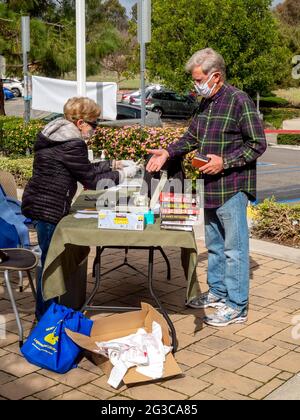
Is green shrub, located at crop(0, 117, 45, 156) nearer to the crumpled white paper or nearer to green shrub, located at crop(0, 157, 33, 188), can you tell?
green shrub, located at crop(0, 157, 33, 188)

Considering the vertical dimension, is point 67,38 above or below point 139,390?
above

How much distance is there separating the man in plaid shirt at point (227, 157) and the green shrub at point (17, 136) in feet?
27.1

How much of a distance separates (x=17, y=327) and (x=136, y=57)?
25153 mm

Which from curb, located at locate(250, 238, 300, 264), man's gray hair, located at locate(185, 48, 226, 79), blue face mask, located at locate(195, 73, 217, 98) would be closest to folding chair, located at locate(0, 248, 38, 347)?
blue face mask, located at locate(195, 73, 217, 98)

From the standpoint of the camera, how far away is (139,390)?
363 centimetres

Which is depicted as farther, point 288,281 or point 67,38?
point 67,38

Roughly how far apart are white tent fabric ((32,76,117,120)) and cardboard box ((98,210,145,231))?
26.3 feet

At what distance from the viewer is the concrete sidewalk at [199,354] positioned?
3.62 metres

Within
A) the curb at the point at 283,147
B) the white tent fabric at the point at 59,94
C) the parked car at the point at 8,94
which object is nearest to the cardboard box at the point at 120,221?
the white tent fabric at the point at 59,94

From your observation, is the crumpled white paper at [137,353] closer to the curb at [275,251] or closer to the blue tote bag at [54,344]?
the blue tote bag at [54,344]

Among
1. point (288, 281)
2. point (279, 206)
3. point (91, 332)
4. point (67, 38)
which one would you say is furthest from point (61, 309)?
point (67, 38)

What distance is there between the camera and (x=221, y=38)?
77.3ft

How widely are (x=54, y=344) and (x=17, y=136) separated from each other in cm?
933
